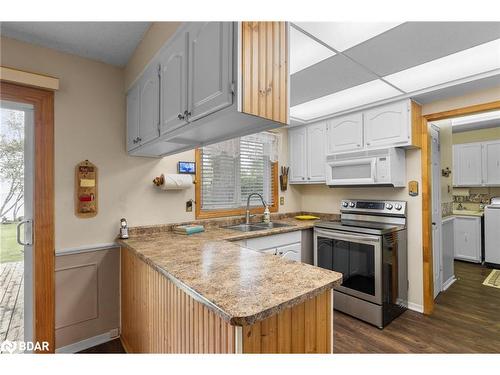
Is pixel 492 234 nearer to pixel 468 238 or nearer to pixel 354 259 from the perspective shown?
pixel 468 238

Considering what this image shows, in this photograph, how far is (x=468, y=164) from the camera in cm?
477

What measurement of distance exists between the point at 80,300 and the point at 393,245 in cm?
287

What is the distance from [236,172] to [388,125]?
68.5 inches

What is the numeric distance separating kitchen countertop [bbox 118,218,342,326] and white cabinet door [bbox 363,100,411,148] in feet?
6.38

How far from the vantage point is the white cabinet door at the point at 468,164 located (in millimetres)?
4637

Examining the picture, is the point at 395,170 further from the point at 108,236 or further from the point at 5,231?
the point at 5,231

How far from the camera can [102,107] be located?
2.20 meters

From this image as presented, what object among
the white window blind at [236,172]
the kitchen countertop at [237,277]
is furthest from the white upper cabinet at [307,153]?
the kitchen countertop at [237,277]

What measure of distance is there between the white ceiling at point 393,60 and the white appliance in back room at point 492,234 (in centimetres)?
293

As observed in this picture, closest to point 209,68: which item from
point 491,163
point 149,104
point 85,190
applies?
point 149,104

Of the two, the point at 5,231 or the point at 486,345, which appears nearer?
the point at 5,231

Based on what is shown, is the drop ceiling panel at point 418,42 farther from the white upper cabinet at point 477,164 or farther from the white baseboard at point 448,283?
the white upper cabinet at point 477,164

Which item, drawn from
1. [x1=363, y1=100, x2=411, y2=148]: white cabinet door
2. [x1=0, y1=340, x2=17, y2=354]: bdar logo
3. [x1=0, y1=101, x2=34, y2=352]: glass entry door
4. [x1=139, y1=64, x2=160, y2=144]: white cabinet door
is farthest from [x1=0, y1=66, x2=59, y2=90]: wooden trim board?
[x1=363, y1=100, x2=411, y2=148]: white cabinet door
